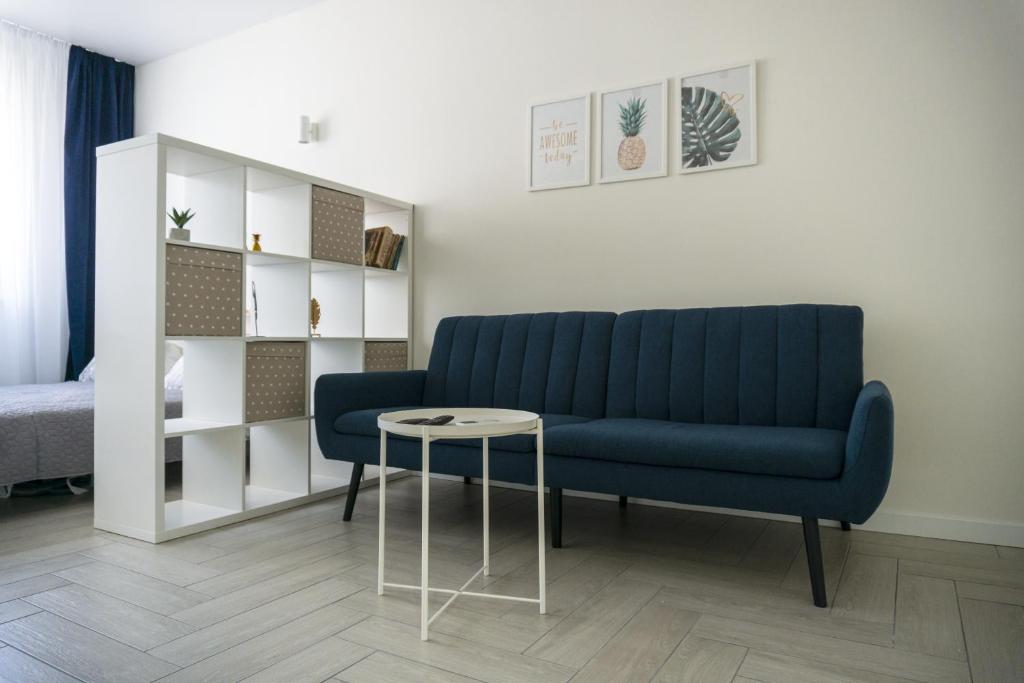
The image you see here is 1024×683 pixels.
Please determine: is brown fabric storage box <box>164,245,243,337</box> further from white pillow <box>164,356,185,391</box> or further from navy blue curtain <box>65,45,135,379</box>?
navy blue curtain <box>65,45,135,379</box>

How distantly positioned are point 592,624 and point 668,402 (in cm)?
111

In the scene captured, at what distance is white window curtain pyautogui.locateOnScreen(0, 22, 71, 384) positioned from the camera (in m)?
4.49

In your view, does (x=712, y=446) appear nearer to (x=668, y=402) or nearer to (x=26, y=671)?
(x=668, y=402)

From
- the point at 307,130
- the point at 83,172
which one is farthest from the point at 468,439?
the point at 83,172

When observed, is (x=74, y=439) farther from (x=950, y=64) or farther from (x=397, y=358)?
(x=950, y=64)

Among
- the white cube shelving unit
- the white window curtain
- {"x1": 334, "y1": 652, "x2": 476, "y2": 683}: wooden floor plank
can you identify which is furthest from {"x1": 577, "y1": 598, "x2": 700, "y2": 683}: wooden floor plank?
the white window curtain

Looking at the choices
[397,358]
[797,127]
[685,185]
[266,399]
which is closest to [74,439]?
[266,399]

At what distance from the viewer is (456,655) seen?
1572 millimetres

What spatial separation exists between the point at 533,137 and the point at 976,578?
255 cm

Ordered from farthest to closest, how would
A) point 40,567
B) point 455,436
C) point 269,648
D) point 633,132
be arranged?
point 633,132
point 40,567
point 455,436
point 269,648

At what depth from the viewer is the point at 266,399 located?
2893 millimetres

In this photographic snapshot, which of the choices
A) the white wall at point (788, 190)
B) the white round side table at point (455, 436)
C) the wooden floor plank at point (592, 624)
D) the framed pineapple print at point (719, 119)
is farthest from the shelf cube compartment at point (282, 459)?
the framed pineapple print at point (719, 119)

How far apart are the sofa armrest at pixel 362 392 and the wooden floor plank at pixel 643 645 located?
58.9 inches

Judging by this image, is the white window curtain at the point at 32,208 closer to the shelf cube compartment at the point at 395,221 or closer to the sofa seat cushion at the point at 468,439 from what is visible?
the shelf cube compartment at the point at 395,221
